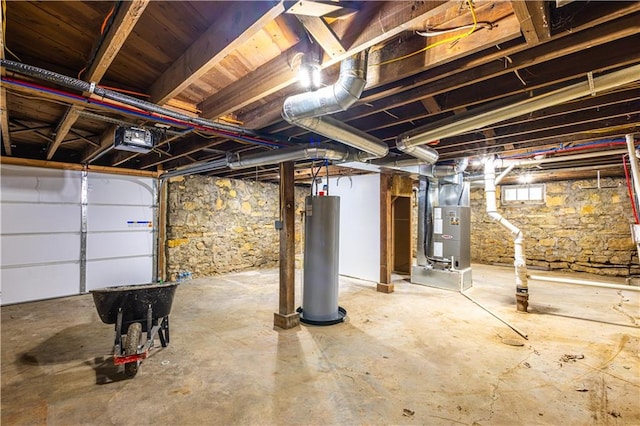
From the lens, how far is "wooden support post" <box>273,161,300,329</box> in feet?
10.6

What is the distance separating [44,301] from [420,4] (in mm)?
5647

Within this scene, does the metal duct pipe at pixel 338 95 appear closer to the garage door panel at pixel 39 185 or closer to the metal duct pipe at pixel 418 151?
the metal duct pipe at pixel 418 151

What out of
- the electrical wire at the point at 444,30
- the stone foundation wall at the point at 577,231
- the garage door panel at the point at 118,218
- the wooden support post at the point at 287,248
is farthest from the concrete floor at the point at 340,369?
the stone foundation wall at the point at 577,231

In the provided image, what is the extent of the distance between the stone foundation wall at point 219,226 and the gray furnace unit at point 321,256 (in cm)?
177

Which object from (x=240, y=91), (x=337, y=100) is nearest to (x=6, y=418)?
(x=240, y=91)

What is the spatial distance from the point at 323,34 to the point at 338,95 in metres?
0.35

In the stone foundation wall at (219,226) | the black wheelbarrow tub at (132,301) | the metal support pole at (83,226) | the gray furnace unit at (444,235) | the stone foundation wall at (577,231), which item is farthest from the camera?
the stone foundation wall at (577,231)

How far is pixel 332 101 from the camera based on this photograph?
5.55 ft

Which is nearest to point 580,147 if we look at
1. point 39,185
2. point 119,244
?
point 119,244

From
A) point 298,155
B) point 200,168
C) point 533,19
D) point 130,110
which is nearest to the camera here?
point 533,19

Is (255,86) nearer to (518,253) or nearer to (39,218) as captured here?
(518,253)

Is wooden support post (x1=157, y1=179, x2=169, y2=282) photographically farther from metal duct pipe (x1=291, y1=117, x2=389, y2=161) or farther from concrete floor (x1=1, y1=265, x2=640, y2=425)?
metal duct pipe (x1=291, y1=117, x2=389, y2=161)

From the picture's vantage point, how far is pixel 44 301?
4.15m

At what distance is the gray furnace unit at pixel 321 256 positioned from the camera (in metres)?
3.39
